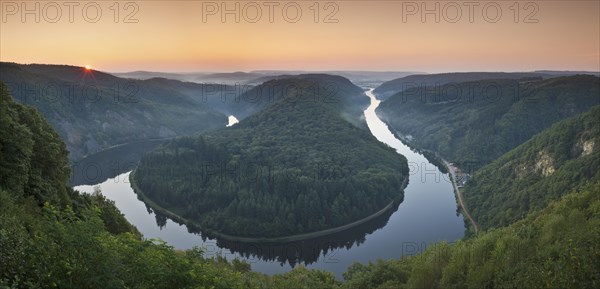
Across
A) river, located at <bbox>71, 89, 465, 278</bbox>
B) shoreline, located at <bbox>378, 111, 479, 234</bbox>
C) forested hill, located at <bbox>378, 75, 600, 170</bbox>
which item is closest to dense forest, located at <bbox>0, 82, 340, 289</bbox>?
river, located at <bbox>71, 89, 465, 278</bbox>

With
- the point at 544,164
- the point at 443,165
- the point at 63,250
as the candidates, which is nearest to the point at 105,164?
the point at 443,165

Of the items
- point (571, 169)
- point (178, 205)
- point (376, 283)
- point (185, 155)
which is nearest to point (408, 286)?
point (376, 283)

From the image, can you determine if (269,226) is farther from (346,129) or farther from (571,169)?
(346,129)

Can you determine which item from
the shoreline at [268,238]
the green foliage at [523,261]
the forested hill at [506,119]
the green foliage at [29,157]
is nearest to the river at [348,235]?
the shoreline at [268,238]

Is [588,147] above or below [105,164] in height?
above

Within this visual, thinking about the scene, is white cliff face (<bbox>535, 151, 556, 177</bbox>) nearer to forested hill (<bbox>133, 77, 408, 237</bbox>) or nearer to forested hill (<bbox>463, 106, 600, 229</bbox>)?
forested hill (<bbox>463, 106, 600, 229</bbox>)

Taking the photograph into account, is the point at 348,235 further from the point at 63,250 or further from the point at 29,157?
the point at 63,250
